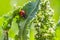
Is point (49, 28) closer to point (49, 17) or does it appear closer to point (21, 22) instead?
point (49, 17)

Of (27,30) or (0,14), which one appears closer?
(27,30)

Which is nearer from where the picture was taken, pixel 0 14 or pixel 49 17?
pixel 49 17

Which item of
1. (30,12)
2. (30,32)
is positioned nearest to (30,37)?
(30,32)

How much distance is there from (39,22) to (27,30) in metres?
0.10

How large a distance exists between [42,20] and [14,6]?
21 centimetres

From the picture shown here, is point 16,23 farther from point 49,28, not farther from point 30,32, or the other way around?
point 49,28

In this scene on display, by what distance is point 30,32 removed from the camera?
0.92 meters

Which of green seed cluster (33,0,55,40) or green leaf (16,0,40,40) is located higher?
green leaf (16,0,40,40)

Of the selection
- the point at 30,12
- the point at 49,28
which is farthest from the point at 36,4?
the point at 49,28

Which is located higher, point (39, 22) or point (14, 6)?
point (14, 6)

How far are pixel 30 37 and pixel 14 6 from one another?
0.18 metres

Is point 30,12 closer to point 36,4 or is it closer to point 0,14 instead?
point 36,4

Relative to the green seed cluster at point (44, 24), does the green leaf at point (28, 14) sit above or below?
above

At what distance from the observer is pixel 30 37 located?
914 millimetres
